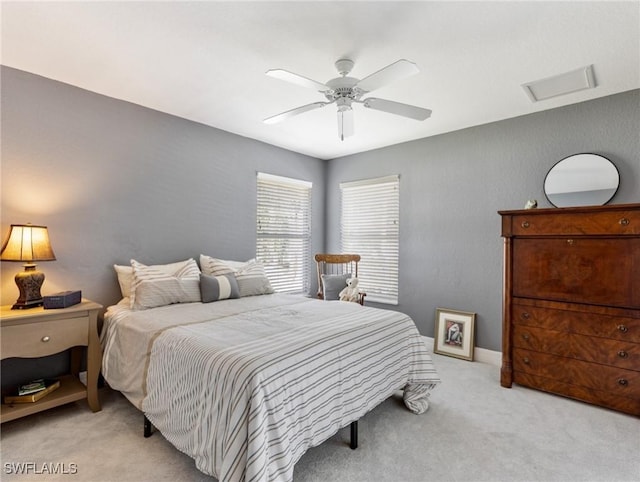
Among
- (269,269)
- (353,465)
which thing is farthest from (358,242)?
(353,465)

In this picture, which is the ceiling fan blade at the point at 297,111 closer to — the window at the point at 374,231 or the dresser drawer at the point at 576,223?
the dresser drawer at the point at 576,223

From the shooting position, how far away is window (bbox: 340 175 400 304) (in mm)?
4277

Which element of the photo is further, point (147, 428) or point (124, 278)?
point (124, 278)

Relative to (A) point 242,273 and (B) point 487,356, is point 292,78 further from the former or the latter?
(B) point 487,356

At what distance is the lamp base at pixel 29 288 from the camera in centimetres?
226

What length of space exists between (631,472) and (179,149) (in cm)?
420

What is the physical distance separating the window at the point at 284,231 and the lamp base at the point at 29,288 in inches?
86.2

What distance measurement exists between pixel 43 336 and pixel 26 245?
65cm

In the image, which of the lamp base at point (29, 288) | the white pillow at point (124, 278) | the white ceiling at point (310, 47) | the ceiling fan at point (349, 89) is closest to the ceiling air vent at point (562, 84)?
the white ceiling at point (310, 47)

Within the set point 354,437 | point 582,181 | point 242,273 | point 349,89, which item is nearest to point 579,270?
point 582,181

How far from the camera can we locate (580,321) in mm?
2539

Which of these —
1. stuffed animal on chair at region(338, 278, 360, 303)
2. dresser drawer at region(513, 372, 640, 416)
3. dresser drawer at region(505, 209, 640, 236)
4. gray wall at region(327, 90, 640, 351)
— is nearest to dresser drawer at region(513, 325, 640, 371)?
dresser drawer at region(513, 372, 640, 416)

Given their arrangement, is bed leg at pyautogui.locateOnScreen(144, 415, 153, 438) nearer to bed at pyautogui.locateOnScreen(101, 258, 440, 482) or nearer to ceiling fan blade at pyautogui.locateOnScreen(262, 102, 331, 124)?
bed at pyautogui.locateOnScreen(101, 258, 440, 482)

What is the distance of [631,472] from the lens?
1780 millimetres
